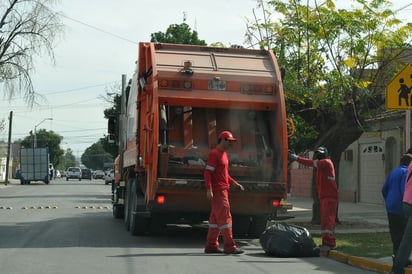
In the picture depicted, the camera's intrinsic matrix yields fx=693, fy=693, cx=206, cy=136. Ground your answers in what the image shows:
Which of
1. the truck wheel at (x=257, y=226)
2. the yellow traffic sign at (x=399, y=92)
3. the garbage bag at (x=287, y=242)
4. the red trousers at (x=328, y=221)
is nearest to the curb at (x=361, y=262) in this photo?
the red trousers at (x=328, y=221)

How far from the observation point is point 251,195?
12695 mm

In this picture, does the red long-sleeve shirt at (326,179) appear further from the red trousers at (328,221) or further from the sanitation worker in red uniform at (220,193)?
the sanitation worker in red uniform at (220,193)

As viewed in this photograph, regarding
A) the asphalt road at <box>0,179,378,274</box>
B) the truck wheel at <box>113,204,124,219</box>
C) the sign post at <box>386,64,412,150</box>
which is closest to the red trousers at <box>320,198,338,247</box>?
the asphalt road at <box>0,179,378,274</box>

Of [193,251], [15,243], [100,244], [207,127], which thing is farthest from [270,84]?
[15,243]

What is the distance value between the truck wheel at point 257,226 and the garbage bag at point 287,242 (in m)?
2.69

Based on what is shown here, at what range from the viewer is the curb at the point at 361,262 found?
32.3 ft

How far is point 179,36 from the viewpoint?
37406 mm

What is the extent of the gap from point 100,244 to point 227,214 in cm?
307

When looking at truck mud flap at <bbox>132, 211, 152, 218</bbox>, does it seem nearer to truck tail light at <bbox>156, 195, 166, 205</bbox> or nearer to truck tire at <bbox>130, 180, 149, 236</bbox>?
truck tire at <bbox>130, 180, 149, 236</bbox>

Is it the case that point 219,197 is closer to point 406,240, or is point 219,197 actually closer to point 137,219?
point 137,219

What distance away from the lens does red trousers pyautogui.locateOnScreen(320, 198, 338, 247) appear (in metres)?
12.0

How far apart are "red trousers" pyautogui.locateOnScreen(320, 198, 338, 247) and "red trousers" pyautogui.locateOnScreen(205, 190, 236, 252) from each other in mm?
1688

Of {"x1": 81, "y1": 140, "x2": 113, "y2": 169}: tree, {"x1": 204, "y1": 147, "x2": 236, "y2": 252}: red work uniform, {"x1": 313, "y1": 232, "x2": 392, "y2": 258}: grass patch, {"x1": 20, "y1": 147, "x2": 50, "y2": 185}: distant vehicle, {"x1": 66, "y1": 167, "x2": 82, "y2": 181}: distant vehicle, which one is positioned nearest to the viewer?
{"x1": 204, "y1": 147, "x2": 236, "y2": 252}: red work uniform

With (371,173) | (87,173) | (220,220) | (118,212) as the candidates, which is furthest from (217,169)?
(87,173)
